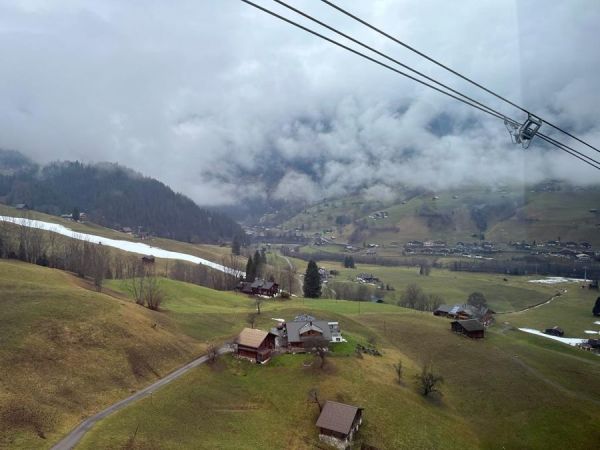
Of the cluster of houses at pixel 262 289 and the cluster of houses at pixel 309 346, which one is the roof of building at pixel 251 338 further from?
the cluster of houses at pixel 262 289

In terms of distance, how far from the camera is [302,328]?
262 ft

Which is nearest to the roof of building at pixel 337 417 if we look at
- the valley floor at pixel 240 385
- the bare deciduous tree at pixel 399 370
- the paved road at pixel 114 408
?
the valley floor at pixel 240 385

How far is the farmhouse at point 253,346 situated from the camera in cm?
7206

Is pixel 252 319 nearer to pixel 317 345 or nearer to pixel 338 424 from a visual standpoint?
pixel 317 345

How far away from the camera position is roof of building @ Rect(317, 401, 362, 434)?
176 feet

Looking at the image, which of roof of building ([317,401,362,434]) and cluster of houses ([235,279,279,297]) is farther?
cluster of houses ([235,279,279,297])

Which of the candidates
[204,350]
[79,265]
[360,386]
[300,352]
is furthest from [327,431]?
[79,265]

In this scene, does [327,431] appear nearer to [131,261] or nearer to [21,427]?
[21,427]

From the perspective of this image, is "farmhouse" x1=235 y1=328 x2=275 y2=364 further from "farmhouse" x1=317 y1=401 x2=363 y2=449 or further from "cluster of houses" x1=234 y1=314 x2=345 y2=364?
"farmhouse" x1=317 y1=401 x2=363 y2=449

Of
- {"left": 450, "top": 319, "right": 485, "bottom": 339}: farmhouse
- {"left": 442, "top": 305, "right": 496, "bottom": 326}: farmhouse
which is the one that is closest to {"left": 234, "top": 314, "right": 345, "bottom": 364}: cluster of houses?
{"left": 450, "top": 319, "right": 485, "bottom": 339}: farmhouse

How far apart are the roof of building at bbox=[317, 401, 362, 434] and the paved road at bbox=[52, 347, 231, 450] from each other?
75.0ft

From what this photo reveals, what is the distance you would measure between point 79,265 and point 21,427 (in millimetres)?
88528

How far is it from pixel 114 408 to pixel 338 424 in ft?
91.5

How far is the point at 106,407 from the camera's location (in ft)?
167
